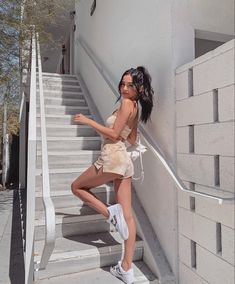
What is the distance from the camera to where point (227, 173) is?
1.69m

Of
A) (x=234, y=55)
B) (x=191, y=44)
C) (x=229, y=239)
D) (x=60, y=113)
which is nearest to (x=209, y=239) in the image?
(x=229, y=239)

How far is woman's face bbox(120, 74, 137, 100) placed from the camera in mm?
2170

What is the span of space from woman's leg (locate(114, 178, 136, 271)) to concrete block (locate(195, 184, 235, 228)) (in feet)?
1.58

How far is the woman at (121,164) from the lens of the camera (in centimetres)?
209

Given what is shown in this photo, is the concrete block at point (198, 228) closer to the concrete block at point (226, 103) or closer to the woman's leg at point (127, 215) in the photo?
the woman's leg at point (127, 215)

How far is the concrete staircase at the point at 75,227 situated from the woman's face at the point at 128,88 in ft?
3.68

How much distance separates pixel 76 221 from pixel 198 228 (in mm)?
1111

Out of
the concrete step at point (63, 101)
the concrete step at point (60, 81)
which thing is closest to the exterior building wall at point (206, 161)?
the concrete step at point (63, 101)

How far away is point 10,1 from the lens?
3.28 meters

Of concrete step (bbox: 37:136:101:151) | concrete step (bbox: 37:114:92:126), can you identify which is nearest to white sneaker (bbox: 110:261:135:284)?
concrete step (bbox: 37:136:101:151)

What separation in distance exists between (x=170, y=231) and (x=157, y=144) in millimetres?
686

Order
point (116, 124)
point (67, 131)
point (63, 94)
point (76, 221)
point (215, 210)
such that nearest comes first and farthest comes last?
point (215, 210) → point (116, 124) → point (76, 221) → point (67, 131) → point (63, 94)

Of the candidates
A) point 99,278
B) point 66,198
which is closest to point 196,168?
point 99,278

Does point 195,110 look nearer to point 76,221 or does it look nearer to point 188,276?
point 188,276
